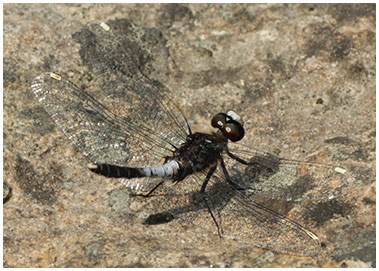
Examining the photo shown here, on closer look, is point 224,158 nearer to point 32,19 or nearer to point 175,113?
point 175,113

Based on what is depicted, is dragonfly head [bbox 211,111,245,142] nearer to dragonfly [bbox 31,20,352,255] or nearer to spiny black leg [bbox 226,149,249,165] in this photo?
dragonfly [bbox 31,20,352,255]

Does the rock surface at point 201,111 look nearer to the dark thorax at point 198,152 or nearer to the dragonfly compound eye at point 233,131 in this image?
the dragonfly compound eye at point 233,131

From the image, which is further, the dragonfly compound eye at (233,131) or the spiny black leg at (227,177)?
the dragonfly compound eye at (233,131)

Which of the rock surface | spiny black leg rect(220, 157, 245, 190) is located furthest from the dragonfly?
the rock surface

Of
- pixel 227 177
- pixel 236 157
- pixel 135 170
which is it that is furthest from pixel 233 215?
pixel 135 170

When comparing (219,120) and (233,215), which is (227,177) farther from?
(219,120)

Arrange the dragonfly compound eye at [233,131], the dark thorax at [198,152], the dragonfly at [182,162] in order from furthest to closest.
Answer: the dragonfly compound eye at [233,131] → the dark thorax at [198,152] → the dragonfly at [182,162]

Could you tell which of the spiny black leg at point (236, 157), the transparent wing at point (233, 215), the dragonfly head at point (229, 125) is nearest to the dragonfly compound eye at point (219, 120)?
the dragonfly head at point (229, 125)

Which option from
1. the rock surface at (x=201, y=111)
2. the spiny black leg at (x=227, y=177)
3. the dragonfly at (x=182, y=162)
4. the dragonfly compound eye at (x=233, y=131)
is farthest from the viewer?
the dragonfly compound eye at (x=233, y=131)
